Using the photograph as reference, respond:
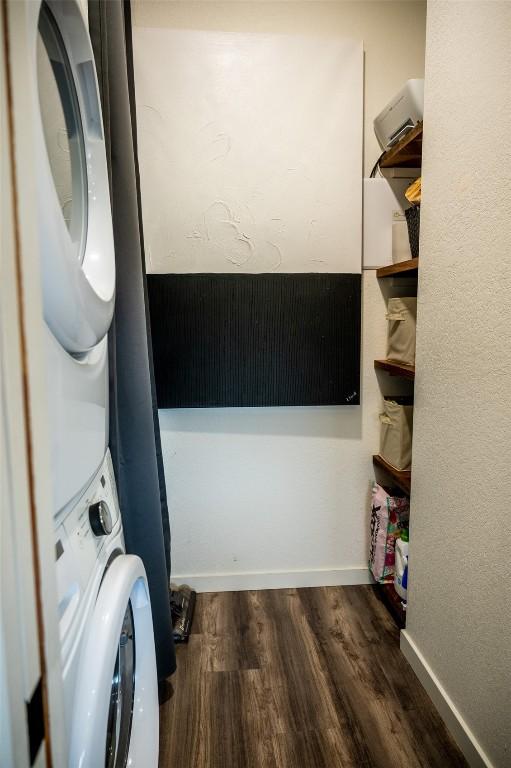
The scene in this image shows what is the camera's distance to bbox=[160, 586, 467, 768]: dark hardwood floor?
4.15 ft

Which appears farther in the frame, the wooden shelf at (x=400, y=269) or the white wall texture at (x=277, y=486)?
the white wall texture at (x=277, y=486)

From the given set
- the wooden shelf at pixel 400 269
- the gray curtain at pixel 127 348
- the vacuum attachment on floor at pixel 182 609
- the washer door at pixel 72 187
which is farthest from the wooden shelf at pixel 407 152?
the vacuum attachment on floor at pixel 182 609

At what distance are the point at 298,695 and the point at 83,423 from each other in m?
1.22

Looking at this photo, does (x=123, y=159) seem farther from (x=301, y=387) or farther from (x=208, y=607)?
(x=208, y=607)

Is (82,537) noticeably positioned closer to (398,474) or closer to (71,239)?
(71,239)

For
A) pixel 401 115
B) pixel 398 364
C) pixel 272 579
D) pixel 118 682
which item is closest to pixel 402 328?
pixel 398 364

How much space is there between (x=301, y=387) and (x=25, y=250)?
65.2 inches

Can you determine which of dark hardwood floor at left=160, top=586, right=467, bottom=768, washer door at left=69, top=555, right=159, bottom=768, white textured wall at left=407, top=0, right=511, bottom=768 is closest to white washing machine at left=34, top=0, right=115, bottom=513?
washer door at left=69, top=555, right=159, bottom=768

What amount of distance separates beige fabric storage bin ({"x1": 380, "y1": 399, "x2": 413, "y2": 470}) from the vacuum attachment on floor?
992mm

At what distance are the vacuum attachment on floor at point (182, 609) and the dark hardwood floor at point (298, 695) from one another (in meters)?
0.04

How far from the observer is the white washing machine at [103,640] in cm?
59

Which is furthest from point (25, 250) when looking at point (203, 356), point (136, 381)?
point (203, 356)

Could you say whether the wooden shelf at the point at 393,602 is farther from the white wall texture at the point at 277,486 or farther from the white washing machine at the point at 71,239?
the white washing machine at the point at 71,239

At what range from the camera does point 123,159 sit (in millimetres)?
1221
